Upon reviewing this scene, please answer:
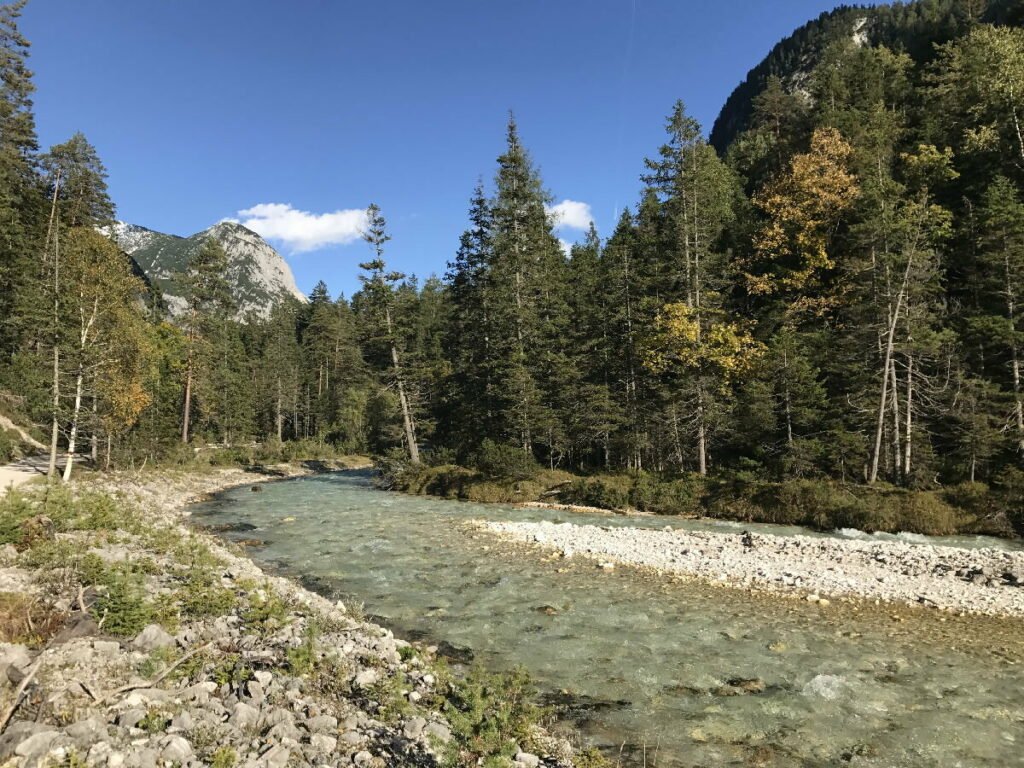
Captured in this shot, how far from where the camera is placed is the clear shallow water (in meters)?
7.49

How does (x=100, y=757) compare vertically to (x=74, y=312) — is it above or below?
below

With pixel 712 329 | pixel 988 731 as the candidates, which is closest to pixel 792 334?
pixel 712 329

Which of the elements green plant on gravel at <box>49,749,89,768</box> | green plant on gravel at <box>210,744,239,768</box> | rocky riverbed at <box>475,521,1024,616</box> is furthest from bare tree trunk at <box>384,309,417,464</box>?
green plant on gravel at <box>49,749,89,768</box>

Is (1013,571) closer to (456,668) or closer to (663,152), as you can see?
(456,668)

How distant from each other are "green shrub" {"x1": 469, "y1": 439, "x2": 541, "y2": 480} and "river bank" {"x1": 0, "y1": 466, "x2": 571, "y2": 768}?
64.9ft

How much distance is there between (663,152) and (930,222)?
14866mm

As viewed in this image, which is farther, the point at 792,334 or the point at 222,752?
the point at 792,334

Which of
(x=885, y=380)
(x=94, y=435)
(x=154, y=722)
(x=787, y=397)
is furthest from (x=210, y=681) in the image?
(x=94, y=435)

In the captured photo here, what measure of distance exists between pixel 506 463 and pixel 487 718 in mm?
24874

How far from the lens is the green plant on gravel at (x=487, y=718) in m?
5.96

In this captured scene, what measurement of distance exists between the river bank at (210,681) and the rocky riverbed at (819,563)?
9175mm

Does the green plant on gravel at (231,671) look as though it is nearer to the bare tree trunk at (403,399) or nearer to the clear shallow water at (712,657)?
the clear shallow water at (712,657)

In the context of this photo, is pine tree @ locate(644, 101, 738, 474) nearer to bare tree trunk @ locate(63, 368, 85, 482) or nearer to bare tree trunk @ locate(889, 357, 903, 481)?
bare tree trunk @ locate(889, 357, 903, 481)

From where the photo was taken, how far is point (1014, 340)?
2373 centimetres
